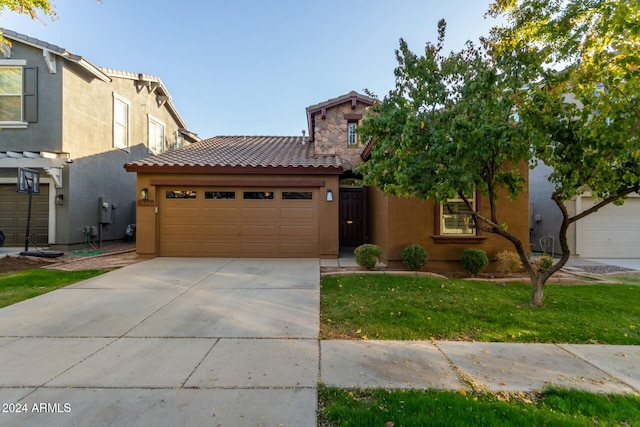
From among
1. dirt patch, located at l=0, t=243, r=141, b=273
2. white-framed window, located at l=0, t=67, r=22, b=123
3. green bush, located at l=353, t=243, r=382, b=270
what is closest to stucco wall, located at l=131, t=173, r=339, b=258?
dirt patch, located at l=0, t=243, r=141, b=273

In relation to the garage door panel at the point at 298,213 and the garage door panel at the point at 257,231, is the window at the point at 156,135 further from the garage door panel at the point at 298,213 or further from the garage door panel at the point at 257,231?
the garage door panel at the point at 298,213

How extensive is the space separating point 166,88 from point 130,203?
20.2 ft

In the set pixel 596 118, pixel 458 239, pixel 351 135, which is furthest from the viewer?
pixel 351 135

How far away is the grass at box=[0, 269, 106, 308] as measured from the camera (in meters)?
5.74

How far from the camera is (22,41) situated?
10.4m

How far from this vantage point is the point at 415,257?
7.80m

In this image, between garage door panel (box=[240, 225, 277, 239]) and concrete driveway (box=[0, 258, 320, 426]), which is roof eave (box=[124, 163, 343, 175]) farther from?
concrete driveway (box=[0, 258, 320, 426])

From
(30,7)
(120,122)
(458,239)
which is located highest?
(30,7)

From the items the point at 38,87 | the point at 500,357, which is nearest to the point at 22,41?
the point at 38,87

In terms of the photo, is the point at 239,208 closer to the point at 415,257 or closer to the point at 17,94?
the point at 415,257

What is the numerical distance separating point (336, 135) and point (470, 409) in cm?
1113

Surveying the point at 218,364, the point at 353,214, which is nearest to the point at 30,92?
the point at 353,214

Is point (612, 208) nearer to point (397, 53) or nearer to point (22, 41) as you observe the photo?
point (397, 53)

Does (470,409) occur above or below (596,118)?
below
